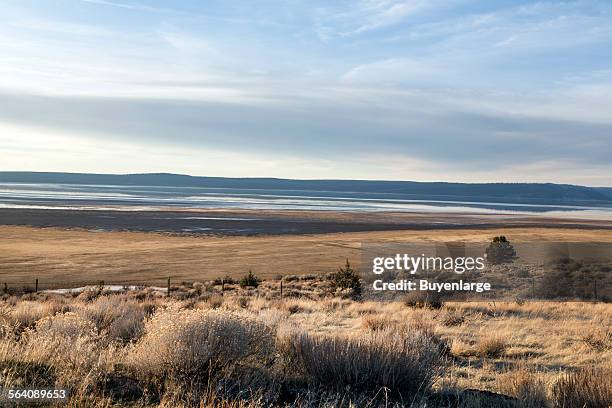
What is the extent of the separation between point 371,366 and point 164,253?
1746 inches

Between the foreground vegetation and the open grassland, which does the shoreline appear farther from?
the foreground vegetation

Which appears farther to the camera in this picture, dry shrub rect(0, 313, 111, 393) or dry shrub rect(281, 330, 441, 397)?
dry shrub rect(281, 330, 441, 397)

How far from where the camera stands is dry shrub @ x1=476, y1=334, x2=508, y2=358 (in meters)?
11.0

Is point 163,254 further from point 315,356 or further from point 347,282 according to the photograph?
point 315,356

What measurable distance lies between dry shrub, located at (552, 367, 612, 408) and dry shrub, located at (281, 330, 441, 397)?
139cm

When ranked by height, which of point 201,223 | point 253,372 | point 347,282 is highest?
point 253,372

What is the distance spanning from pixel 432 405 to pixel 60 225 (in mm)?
72302

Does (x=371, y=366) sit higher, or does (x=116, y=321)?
(x=371, y=366)

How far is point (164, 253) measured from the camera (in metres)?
49.2

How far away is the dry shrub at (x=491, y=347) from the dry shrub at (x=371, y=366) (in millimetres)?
4124

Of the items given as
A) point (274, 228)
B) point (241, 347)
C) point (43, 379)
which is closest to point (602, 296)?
point (241, 347)

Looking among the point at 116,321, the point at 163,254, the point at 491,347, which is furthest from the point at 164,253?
the point at 491,347

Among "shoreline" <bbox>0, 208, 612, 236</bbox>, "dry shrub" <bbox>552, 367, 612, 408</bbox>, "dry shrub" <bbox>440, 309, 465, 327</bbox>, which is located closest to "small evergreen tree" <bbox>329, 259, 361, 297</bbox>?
"dry shrub" <bbox>440, 309, 465, 327</bbox>

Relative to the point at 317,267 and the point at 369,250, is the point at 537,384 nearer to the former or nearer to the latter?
the point at 317,267
